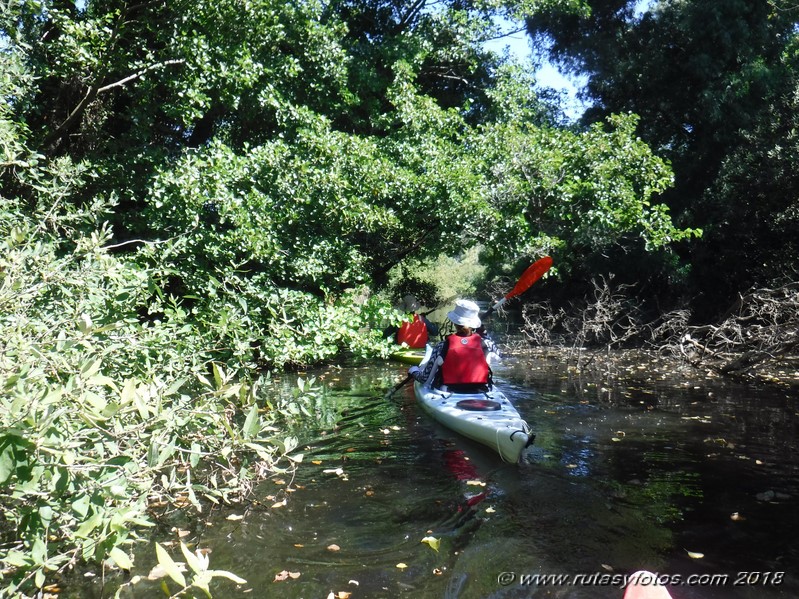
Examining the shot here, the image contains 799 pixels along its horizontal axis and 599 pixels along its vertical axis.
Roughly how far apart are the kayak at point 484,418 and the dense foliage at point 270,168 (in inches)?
92.3

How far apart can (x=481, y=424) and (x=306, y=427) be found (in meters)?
2.60

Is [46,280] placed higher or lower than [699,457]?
higher

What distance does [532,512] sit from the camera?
5484 mm

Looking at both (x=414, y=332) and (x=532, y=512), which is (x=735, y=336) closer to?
(x=414, y=332)

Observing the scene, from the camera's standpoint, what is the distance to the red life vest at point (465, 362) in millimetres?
8055

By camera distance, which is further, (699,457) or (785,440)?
(785,440)

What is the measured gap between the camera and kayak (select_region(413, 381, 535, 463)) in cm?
664

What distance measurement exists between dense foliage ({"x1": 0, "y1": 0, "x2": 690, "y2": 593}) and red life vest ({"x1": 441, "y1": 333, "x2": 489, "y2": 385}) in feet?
7.37

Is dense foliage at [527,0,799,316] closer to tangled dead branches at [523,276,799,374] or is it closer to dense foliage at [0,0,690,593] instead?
tangled dead branches at [523,276,799,374]

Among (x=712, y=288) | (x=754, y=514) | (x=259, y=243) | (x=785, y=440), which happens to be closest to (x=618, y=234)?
(x=712, y=288)

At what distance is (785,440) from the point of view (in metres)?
7.48

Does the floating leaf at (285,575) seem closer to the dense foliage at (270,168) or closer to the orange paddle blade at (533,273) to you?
the dense foliage at (270,168)

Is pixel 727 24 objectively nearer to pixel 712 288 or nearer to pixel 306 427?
pixel 712 288

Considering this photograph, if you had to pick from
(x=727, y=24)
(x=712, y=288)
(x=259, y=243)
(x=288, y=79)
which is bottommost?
(x=712, y=288)
